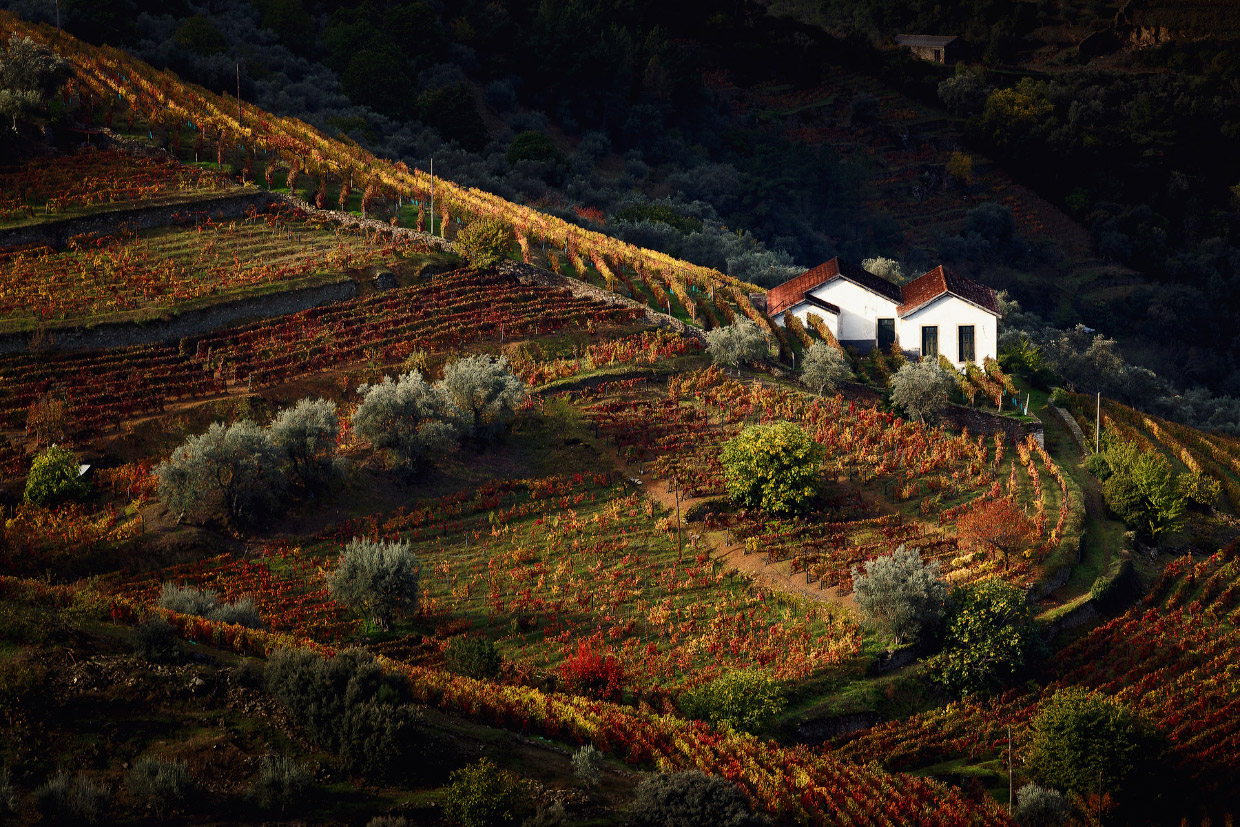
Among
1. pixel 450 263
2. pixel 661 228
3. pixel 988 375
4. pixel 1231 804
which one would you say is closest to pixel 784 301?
pixel 988 375

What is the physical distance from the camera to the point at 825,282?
51.6 m

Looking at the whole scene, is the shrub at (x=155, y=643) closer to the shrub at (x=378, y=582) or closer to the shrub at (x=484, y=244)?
the shrub at (x=378, y=582)

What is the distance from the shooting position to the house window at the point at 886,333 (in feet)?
169

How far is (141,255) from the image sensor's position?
45.2 metres

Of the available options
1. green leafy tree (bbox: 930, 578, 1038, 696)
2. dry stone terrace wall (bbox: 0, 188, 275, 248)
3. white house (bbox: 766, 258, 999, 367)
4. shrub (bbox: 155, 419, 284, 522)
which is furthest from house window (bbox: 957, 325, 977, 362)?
shrub (bbox: 155, 419, 284, 522)

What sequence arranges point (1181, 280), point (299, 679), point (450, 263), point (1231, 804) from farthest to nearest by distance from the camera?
1. point (1181, 280)
2. point (450, 263)
3. point (1231, 804)
4. point (299, 679)

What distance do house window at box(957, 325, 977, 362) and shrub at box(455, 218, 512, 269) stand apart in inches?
700

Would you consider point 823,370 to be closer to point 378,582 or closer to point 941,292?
point 941,292

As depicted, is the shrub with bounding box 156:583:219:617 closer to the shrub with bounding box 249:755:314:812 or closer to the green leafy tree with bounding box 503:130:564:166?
the shrub with bounding box 249:755:314:812

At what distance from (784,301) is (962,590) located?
2184cm

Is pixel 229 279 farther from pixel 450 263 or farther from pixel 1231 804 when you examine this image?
pixel 1231 804

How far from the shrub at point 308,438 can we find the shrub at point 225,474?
0.53m

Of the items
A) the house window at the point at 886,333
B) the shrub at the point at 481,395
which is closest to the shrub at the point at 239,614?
the shrub at the point at 481,395

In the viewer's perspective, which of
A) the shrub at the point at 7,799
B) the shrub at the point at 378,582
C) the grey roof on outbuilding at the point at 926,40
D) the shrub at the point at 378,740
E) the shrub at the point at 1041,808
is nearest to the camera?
the shrub at the point at 7,799
